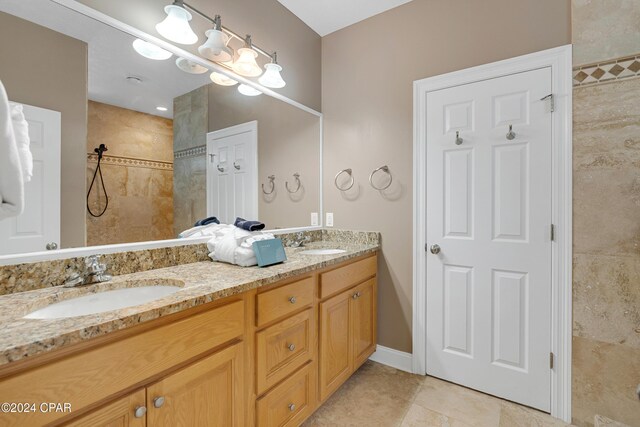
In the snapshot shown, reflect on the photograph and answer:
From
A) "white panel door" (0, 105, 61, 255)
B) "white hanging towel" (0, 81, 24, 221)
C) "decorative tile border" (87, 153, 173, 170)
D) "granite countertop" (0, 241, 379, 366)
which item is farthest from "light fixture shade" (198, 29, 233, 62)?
"granite countertop" (0, 241, 379, 366)

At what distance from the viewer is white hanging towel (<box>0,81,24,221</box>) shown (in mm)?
764

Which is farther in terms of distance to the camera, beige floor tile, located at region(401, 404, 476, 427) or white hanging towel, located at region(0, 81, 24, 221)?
beige floor tile, located at region(401, 404, 476, 427)

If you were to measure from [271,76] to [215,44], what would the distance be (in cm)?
46

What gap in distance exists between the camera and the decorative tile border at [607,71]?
148 cm

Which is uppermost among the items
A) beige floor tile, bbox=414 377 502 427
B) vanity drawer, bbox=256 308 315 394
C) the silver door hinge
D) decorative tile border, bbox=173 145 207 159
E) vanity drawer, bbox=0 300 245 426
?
the silver door hinge

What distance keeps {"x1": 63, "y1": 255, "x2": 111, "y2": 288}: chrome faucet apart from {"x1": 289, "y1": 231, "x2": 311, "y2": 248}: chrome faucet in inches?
48.2

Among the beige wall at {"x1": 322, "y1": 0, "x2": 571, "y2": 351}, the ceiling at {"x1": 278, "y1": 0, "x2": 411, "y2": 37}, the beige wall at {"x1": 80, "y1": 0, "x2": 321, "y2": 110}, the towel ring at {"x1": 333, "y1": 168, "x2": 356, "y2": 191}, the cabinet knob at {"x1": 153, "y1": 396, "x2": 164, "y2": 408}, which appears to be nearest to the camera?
the cabinet knob at {"x1": 153, "y1": 396, "x2": 164, "y2": 408}

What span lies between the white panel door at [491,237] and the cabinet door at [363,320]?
0.39 meters

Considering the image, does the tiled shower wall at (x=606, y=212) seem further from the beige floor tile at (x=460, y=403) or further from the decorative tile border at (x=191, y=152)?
the decorative tile border at (x=191, y=152)

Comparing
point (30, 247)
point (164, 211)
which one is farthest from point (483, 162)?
point (30, 247)

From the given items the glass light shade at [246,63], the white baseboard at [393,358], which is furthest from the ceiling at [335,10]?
the white baseboard at [393,358]

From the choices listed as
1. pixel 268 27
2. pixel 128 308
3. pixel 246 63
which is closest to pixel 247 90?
pixel 246 63

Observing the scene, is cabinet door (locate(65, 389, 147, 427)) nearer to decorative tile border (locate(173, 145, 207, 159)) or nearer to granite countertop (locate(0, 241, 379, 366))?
granite countertop (locate(0, 241, 379, 366))

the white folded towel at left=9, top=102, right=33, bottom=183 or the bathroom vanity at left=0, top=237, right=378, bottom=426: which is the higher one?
the white folded towel at left=9, top=102, right=33, bottom=183
